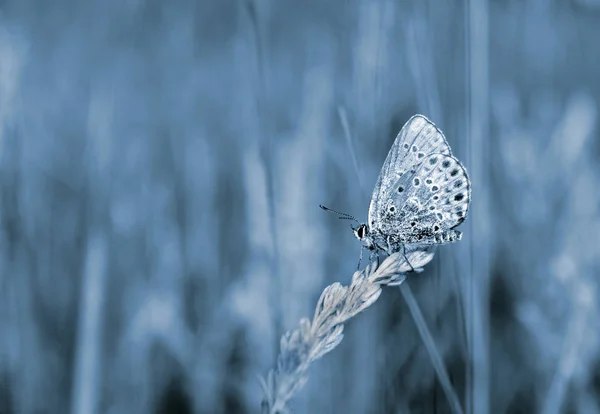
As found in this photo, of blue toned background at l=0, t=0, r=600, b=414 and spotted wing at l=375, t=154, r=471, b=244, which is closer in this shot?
spotted wing at l=375, t=154, r=471, b=244

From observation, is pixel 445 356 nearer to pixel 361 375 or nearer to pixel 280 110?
pixel 361 375

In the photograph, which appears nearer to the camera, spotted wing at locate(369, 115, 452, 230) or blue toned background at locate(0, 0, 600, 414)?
spotted wing at locate(369, 115, 452, 230)

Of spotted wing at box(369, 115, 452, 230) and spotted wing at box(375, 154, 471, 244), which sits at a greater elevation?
spotted wing at box(369, 115, 452, 230)

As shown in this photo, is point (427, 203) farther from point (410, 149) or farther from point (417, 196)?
point (410, 149)

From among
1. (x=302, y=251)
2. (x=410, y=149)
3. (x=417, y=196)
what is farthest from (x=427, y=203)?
(x=302, y=251)
